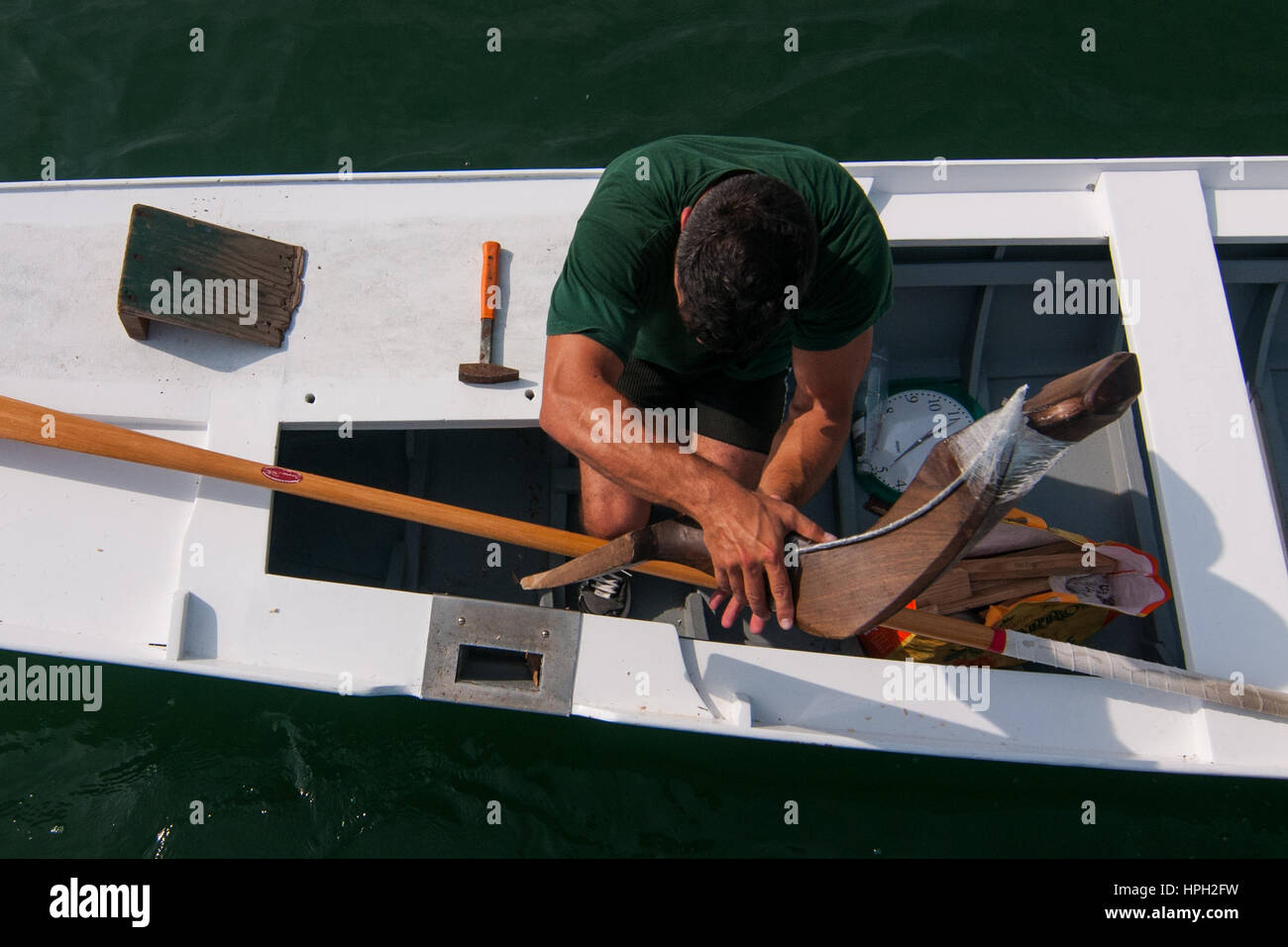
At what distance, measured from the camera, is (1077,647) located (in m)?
2.94

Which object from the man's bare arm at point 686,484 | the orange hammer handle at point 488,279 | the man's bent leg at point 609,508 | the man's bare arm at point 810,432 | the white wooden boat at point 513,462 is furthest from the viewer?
the orange hammer handle at point 488,279

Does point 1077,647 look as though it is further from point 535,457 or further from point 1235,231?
point 535,457

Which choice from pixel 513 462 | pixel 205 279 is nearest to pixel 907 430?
pixel 513 462

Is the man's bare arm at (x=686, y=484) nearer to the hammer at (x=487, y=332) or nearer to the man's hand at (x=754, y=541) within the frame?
the man's hand at (x=754, y=541)

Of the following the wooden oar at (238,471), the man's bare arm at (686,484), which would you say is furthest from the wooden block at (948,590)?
the man's bare arm at (686,484)

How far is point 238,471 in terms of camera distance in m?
3.03

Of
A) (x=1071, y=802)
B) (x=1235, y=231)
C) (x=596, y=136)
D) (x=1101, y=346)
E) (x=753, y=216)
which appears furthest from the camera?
(x=596, y=136)

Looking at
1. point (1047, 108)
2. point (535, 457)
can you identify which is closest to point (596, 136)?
point (535, 457)

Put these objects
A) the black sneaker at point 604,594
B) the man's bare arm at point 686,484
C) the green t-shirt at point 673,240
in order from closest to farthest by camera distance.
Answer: the man's bare arm at point 686,484 → the green t-shirt at point 673,240 → the black sneaker at point 604,594

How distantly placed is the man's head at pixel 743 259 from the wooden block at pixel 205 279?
190 centimetres

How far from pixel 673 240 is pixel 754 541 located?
0.79 meters

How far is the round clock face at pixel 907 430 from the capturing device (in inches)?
148

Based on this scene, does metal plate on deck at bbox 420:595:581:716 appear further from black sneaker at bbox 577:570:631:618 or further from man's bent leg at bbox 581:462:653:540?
black sneaker at bbox 577:570:631:618
